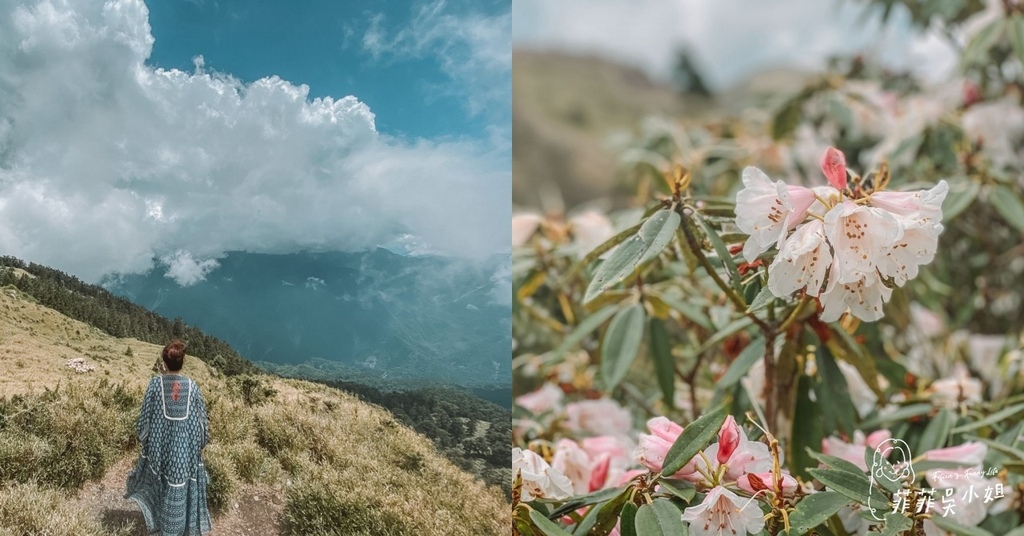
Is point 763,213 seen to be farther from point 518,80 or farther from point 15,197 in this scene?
point 518,80

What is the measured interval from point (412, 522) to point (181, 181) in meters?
0.71

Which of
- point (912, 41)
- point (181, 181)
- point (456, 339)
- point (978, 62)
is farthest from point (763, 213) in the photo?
point (912, 41)

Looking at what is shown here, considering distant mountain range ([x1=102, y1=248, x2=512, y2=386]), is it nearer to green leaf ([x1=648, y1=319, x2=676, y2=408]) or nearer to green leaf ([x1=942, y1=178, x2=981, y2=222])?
green leaf ([x1=648, y1=319, x2=676, y2=408])

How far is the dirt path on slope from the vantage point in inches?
45.3

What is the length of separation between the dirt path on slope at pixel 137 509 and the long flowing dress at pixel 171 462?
0.01 meters

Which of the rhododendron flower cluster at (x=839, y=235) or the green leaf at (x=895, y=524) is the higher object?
the rhododendron flower cluster at (x=839, y=235)

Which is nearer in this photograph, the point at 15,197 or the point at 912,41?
the point at 15,197

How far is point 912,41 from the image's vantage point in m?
2.32

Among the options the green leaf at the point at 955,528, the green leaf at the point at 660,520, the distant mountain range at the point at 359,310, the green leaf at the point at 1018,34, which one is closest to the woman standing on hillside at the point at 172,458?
the distant mountain range at the point at 359,310

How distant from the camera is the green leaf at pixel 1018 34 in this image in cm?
154

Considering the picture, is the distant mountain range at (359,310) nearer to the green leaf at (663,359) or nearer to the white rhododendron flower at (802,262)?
the green leaf at (663,359)

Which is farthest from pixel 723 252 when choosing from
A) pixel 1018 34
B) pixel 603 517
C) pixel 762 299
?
pixel 1018 34

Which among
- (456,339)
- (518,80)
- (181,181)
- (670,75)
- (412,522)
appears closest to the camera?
(181,181)

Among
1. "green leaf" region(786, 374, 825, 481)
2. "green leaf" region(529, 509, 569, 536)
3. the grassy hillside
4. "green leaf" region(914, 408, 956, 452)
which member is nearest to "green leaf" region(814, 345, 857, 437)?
"green leaf" region(786, 374, 825, 481)
